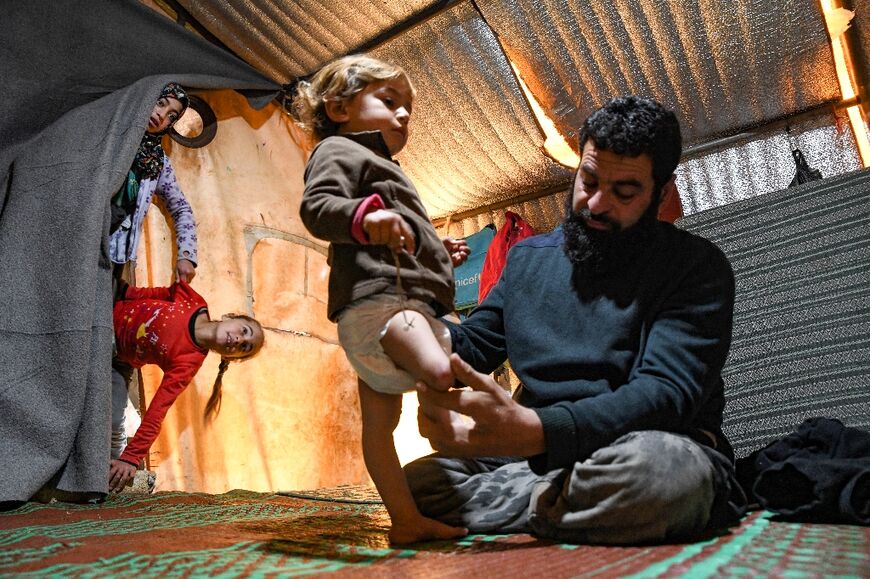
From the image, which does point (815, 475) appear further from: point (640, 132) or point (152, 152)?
point (152, 152)

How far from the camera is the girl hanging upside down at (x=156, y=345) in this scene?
288 centimetres

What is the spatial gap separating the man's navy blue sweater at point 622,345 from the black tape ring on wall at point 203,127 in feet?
9.21

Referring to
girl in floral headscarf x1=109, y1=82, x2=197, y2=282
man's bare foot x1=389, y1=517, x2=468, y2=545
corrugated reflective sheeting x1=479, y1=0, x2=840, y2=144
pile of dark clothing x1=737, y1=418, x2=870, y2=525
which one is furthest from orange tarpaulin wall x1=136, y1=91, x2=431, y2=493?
pile of dark clothing x1=737, y1=418, x2=870, y2=525

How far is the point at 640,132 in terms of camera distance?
1442mm

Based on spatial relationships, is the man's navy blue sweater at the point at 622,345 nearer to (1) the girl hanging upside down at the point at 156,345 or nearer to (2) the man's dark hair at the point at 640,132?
(2) the man's dark hair at the point at 640,132

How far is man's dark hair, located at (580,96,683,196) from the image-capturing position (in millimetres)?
1441

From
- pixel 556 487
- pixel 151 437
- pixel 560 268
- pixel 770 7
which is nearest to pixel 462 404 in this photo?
pixel 556 487

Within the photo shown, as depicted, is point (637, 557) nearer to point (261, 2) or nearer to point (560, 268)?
point (560, 268)

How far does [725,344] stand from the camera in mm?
1319

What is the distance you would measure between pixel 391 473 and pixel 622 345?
1.89ft

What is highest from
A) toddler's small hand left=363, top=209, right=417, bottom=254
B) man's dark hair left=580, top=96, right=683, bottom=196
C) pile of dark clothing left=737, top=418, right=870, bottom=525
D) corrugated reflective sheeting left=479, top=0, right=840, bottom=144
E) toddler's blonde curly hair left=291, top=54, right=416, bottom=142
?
corrugated reflective sheeting left=479, top=0, right=840, bottom=144

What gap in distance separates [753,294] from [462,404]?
170cm

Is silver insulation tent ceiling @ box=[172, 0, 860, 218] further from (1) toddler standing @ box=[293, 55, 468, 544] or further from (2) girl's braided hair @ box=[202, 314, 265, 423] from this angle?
(1) toddler standing @ box=[293, 55, 468, 544]

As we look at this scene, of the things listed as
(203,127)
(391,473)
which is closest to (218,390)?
(203,127)
